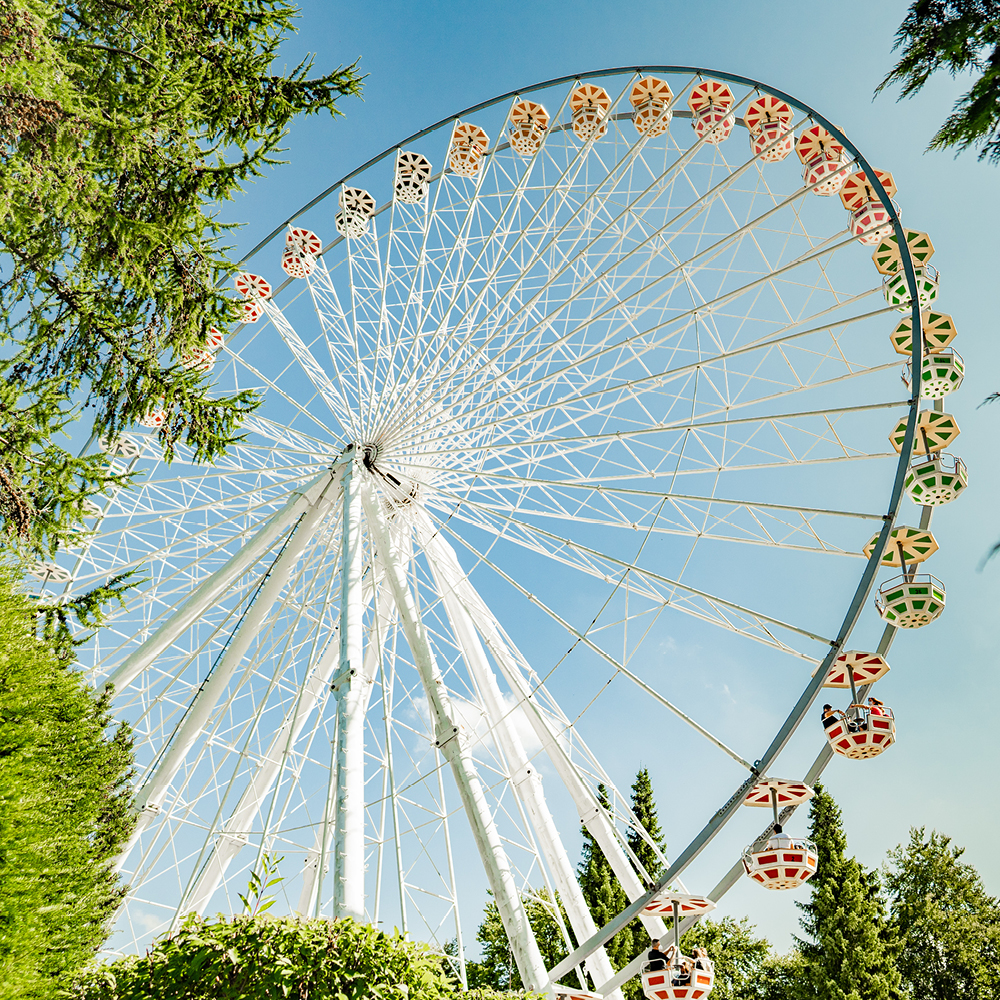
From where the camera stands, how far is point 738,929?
33.6 metres

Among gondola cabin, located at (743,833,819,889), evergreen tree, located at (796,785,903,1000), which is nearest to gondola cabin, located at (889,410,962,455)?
gondola cabin, located at (743,833,819,889)

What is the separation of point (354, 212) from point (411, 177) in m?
1.29

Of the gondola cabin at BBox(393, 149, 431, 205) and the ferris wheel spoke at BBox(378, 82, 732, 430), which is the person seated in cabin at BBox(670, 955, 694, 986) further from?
the gondola cabin at BBox(393, 149, 431, 205)

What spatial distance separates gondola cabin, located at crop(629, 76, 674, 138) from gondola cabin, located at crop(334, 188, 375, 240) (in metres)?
5.21

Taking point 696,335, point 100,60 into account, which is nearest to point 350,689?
point 100,60

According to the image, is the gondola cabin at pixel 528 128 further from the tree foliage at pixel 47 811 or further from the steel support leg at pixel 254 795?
the tree foliage at pixel 47 811

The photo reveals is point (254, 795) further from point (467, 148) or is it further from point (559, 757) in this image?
point (467, 148)

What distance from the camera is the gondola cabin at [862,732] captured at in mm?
9367

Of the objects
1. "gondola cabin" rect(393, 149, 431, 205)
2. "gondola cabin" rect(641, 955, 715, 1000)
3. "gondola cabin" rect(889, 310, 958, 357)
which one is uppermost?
"gondola cabin" rect(393, 149, 431, 205)

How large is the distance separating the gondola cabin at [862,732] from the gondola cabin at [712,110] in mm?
9257

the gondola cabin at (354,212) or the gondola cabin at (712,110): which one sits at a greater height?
the gondola cabin at (712,110)

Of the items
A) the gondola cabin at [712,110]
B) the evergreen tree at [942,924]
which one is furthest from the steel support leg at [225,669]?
the evergreen tree at [942,924]

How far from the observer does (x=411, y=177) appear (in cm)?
1552

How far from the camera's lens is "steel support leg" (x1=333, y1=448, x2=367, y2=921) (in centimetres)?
767
